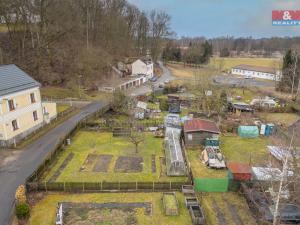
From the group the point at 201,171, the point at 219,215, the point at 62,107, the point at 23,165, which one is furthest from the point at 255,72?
the point at 23,165

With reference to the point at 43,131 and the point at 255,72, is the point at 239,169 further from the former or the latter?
the point at 255,72

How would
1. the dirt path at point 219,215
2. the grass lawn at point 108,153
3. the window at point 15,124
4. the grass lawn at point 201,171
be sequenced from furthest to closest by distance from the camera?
the window at point 15,124 < the grass lawn at point 201,171 < the grass lawn at point 108,153 < the dirt path at point 219,215

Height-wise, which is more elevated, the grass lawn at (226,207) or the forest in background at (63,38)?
the forest in background at (63,38)

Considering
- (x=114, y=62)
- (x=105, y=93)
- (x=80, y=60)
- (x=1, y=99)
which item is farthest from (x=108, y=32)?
(x=1, y=99)

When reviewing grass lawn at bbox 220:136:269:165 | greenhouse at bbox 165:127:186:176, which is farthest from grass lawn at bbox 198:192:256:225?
grass lawn at bbox 220:136:269:165

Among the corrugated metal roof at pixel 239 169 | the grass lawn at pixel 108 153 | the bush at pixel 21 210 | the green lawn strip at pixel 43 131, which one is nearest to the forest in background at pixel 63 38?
the green lawn strip at pixel 43 131

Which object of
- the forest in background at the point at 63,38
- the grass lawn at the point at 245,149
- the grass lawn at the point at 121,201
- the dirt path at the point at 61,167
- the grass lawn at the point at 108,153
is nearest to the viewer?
the grass lawn at the point at 121,201

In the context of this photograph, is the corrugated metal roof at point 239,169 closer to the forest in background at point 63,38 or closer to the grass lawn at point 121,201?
the grass lawn at point 121,201
